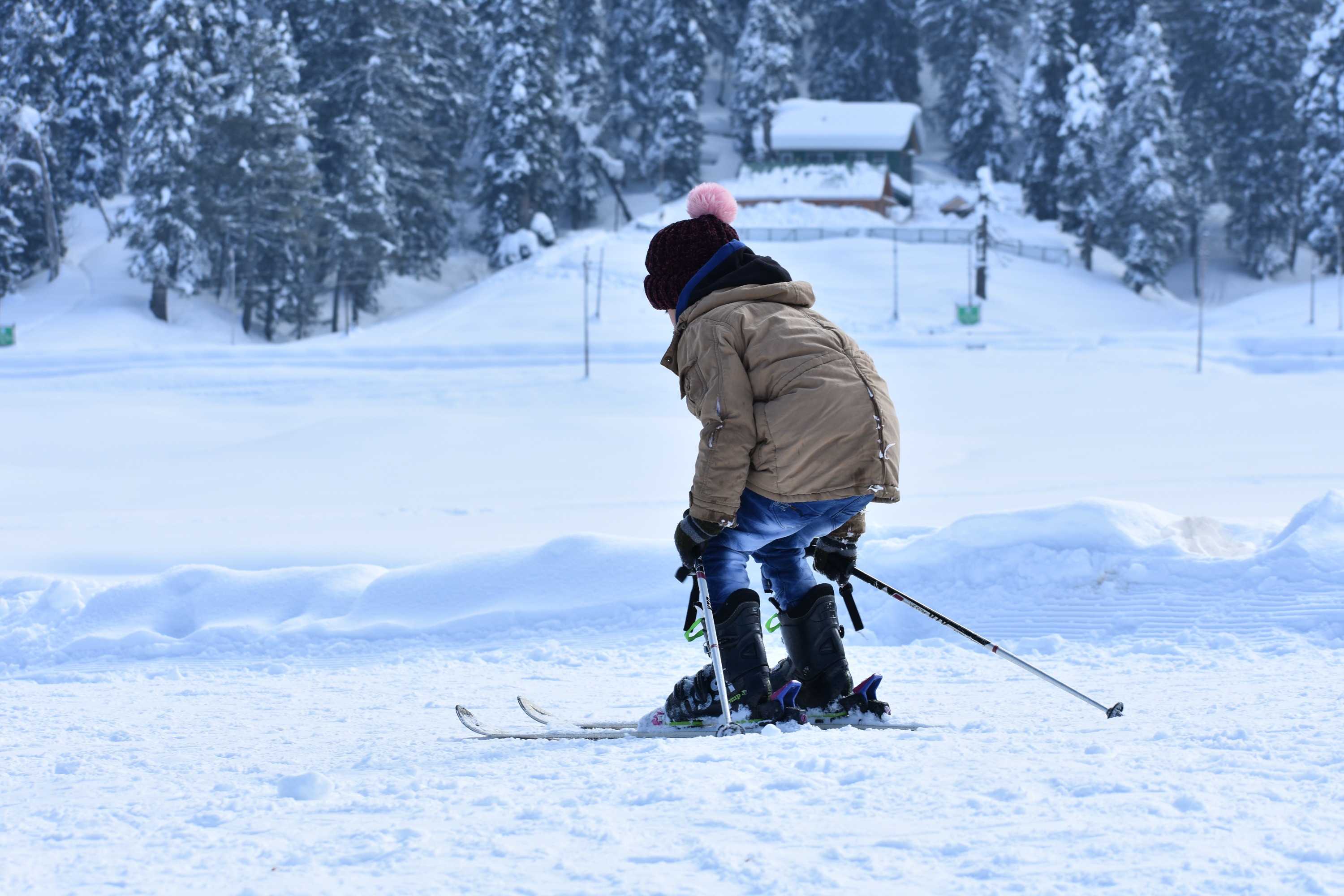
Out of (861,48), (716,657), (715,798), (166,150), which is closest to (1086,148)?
(861,48)

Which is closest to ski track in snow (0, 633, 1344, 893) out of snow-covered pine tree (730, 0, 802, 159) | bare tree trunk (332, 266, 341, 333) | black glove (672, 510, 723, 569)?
black glove (672, 510, 723, 569)

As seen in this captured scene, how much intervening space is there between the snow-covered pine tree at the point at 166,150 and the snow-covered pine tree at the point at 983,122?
36787 mm

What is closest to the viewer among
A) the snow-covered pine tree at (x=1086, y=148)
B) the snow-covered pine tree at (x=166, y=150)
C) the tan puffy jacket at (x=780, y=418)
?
the tan puffy jacket at (x=780, y=418)

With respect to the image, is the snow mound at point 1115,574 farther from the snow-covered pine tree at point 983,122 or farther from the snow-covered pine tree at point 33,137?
the snow-covered pine tree at point 983,122

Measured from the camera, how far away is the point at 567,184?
165 feet

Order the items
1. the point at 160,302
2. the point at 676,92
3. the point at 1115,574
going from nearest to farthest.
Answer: the point at 1115,574 → the point at 160,302 → the point at 676,92

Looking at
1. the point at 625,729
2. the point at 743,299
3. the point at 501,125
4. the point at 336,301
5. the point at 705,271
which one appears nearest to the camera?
the point at 743,299

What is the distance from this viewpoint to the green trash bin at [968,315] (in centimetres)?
3375

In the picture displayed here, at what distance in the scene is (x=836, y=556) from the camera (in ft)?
11.9

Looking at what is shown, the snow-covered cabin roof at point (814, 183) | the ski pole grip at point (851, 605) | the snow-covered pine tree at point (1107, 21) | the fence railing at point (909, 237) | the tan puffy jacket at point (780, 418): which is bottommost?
the ski pole grip at point (851, 605)

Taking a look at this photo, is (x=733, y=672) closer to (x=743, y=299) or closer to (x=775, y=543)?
(x=775, y=543)

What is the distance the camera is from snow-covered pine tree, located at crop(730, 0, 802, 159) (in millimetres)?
55562

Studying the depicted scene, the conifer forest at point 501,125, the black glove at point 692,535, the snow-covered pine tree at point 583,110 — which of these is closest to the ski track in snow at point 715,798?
the black glove at point 692,535

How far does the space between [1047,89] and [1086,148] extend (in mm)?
6695
